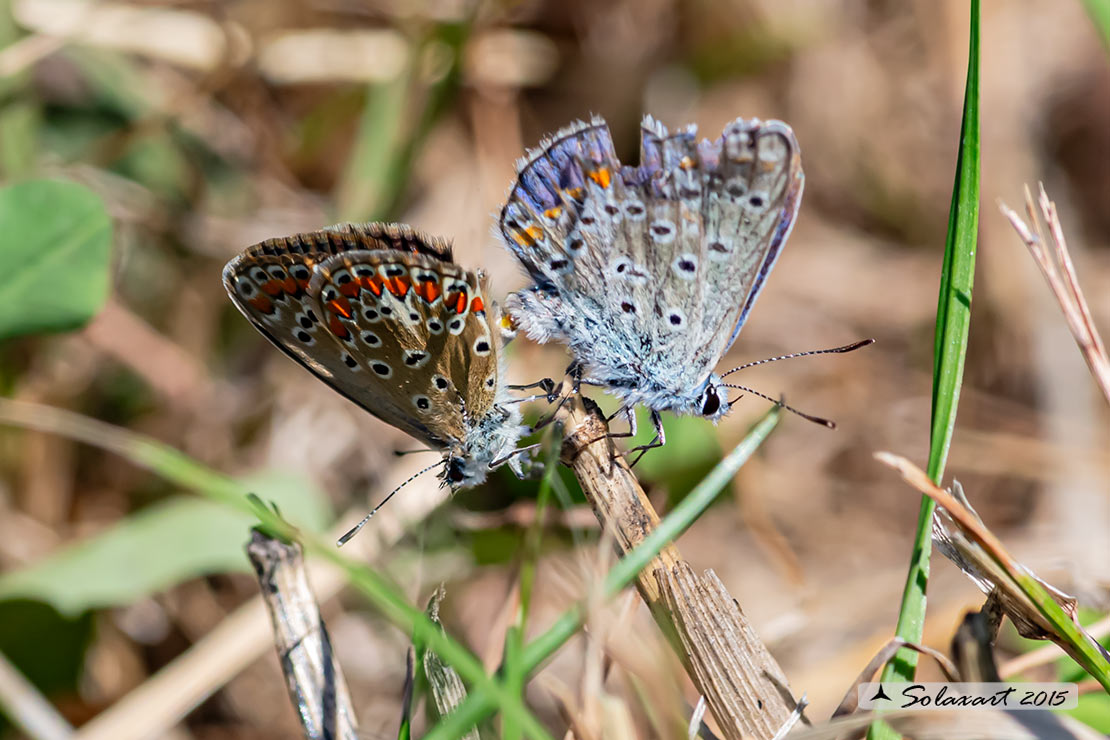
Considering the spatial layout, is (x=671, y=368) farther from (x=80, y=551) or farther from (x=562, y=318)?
(x=80, y=551)

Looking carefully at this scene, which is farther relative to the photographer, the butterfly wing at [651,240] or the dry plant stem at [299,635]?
the butterfly wing at [651,240]

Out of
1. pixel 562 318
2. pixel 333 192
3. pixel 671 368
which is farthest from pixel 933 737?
pixel 333 192

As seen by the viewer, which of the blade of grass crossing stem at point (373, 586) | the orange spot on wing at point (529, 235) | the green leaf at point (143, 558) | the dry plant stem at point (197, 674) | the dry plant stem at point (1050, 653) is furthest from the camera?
the green leaf at point (143, 558)

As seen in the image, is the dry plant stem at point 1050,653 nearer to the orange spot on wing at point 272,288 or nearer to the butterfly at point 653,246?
the butterfly at point 653,246

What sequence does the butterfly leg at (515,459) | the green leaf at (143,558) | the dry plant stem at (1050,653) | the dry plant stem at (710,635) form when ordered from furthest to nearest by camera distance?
the green leaf at (143,558)
the butterfly leg at (515,459)
the dry plant stem at (1050,653)
the dry plant stem at (710,635)

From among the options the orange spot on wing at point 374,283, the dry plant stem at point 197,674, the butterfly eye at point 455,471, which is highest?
the orange spot on wing at point 374,283

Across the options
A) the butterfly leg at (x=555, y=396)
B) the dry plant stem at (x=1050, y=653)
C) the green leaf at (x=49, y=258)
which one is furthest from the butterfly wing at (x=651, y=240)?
the green leaf at (x=49, y=258)

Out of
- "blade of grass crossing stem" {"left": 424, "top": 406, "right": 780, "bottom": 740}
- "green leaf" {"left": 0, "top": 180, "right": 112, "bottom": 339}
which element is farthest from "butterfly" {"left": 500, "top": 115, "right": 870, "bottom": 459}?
"green leaf" {"left": 0, "top": 180, "right": 112, "bottom": 339}
